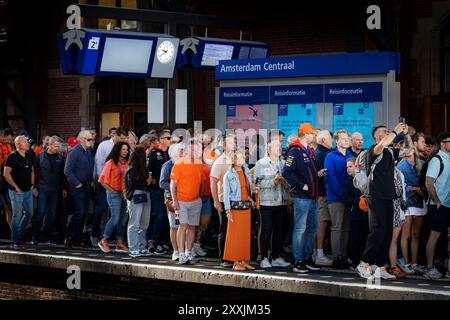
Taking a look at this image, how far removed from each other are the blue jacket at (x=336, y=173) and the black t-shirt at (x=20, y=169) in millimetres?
5538

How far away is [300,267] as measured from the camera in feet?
46.0

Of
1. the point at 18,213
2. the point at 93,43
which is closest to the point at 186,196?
the point at 18,213

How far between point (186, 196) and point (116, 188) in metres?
1.85

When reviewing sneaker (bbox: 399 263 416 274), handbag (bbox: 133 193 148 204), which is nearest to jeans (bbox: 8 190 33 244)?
handbag (bbox: 133 193 148 204)

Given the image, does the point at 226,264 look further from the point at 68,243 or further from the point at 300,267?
the point at 68,243

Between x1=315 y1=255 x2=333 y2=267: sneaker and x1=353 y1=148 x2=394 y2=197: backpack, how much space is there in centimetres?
160

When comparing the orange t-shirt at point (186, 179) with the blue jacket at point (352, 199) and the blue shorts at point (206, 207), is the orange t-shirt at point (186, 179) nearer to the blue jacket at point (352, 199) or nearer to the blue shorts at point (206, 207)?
the blue shorts at point (206, 207)

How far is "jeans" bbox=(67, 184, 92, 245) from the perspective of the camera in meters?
17.4

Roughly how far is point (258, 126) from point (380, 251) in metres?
6.29

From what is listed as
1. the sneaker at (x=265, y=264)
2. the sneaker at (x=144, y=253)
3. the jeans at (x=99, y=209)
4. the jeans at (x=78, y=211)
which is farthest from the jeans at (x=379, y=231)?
the jeans at (x=78, y=211)

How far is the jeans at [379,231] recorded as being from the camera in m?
13.1

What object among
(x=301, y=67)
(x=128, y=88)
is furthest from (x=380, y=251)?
(x=128, y=88)

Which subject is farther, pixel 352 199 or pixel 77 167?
pixel 77 167
